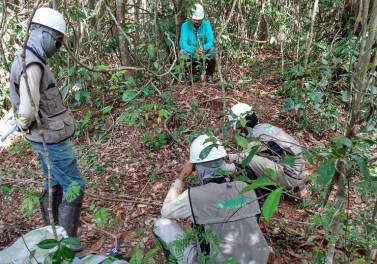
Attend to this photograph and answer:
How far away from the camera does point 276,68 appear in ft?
22.2

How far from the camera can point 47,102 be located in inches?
116

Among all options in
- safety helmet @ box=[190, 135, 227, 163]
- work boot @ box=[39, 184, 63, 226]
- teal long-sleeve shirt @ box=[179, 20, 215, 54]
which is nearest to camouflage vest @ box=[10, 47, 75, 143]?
work boot @ box=[39, 184, 63, 226]

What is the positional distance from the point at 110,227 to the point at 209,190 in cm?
158

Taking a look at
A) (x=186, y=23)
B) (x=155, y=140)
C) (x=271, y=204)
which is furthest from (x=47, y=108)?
(x=186, y=23)

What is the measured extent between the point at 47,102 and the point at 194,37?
3657 millimetres

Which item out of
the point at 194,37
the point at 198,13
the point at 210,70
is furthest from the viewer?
the point at 210,70

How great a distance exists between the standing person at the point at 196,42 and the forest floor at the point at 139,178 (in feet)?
1.37

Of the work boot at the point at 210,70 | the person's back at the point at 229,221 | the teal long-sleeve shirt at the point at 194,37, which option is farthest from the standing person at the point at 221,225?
the teal long-sleeve shirt at the point at 194,37

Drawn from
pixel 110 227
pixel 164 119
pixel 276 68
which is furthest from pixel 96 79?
pixel 276 68

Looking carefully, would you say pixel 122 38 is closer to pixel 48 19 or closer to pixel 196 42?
pixel 196 42

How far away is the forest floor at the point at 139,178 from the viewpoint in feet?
11.6

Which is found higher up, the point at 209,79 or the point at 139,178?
the point at 209,79

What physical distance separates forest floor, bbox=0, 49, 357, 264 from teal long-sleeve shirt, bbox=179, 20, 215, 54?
68 cm

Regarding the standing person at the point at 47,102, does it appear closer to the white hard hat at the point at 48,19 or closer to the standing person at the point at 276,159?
the white hard hat at the point at 48,19
